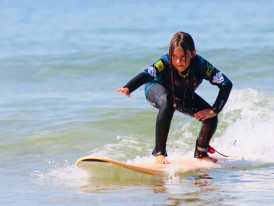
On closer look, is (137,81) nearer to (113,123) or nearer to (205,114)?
(205,114)

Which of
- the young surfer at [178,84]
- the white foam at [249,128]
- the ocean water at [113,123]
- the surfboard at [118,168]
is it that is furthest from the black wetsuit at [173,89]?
the white foam at [249,128]

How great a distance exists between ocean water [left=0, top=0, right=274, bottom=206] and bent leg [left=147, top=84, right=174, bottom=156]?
361mm

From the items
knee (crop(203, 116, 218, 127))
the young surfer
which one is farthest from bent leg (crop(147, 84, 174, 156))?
knee (crop(203, 116, 218, 127))

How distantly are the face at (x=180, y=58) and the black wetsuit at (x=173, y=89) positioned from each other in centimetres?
10

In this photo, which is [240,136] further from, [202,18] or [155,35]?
[202,18]

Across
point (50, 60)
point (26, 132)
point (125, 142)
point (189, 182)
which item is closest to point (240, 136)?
point (125, 142)

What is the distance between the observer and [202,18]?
27922mm

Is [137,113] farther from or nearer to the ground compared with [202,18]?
nearer to the ground

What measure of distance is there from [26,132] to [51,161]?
5.09 ft

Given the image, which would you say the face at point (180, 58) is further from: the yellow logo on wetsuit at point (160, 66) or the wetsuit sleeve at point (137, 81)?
the wetsuit sleeve at point (137, 81)

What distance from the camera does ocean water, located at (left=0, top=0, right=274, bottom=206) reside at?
537cm

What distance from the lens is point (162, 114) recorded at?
578 centimetres

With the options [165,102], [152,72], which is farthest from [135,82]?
[165,102]

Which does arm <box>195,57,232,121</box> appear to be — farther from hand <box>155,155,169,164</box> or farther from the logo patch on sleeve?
hand <box>155,155,169,164</box>
